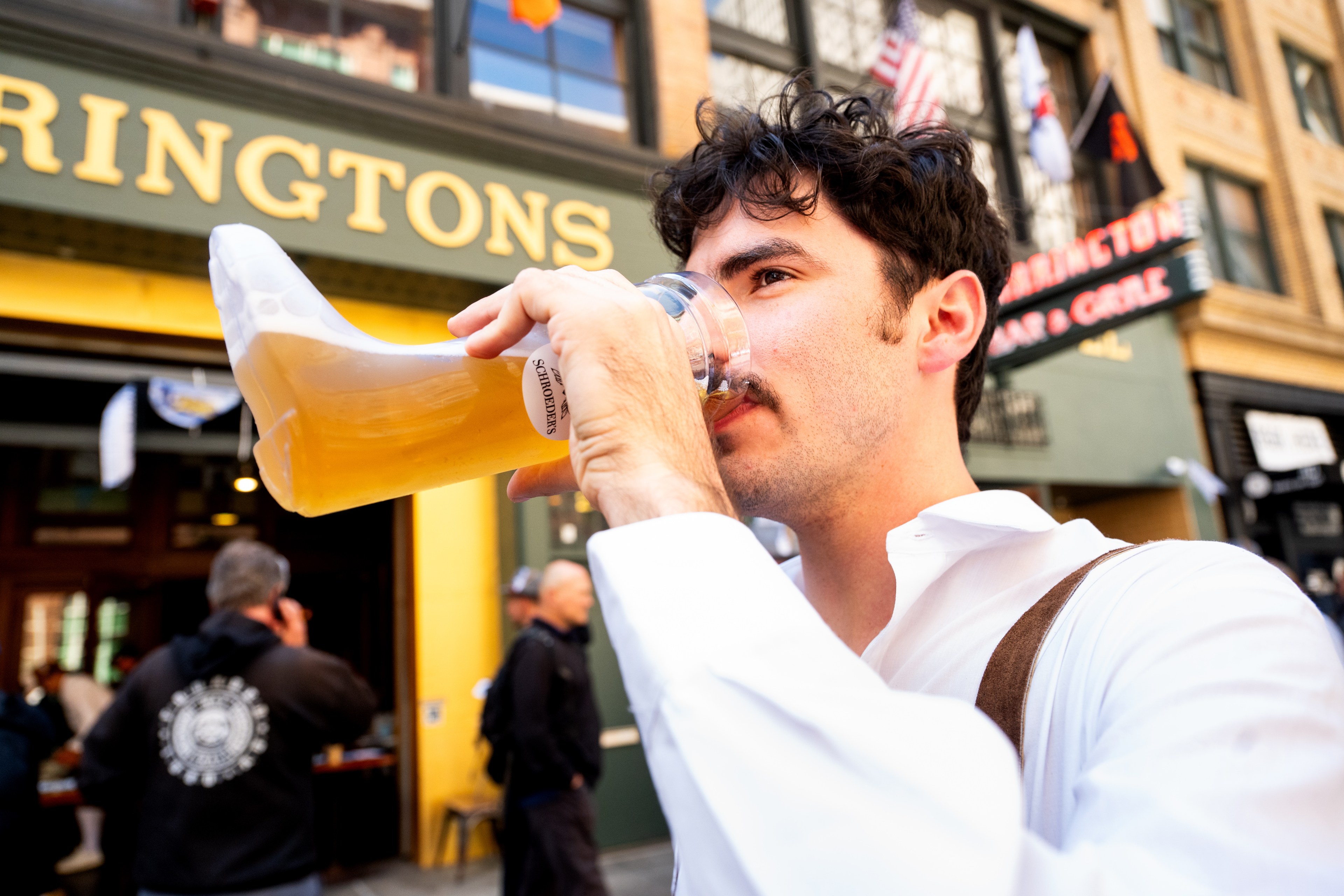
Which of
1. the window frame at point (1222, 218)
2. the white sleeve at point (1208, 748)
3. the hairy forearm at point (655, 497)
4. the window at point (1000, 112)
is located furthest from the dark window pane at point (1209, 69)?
the hairy forearm at point (655, 497)

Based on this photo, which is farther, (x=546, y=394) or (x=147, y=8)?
(x=147, y=8)

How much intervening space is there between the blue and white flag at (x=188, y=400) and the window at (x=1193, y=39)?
12.2m

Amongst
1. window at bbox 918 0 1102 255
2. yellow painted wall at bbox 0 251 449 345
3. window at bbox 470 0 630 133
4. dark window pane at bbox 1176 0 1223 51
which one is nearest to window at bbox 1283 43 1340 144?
dark window pane at bbox 1176 0 1223 51

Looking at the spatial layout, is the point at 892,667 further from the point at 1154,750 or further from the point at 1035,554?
the point at 1154,750

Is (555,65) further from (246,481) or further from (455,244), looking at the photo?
(246,481)

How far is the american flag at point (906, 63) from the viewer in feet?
20.1

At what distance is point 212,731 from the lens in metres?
2.69

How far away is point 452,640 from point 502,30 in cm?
461

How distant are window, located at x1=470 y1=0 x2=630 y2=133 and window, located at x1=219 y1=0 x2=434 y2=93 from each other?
42cm

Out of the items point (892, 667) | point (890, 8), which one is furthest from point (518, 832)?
point (890, 8)

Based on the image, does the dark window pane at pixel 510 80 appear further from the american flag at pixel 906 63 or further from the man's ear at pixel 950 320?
the man's ear at pixel 950 320

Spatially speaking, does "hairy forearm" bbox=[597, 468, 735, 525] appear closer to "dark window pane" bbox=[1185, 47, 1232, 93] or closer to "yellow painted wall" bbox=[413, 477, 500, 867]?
"yellow painted wall" bbox=[413, 477, 500, 867]

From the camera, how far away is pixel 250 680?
278 cm

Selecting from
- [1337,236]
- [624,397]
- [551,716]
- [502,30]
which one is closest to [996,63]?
[502,30]
